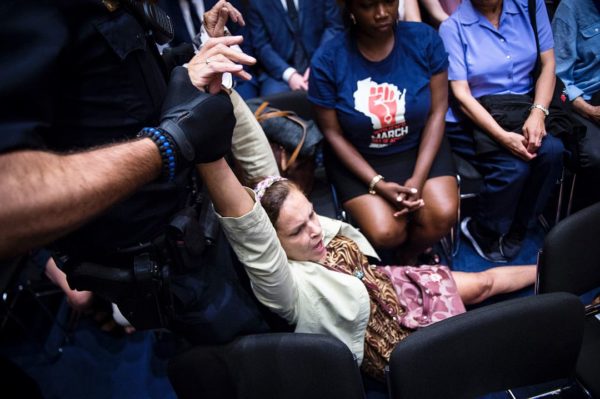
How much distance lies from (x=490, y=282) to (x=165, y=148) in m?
1.61

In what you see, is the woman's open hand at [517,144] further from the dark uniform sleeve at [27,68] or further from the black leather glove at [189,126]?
the dark uniform sleeve at [27,68]

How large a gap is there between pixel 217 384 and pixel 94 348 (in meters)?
1.35

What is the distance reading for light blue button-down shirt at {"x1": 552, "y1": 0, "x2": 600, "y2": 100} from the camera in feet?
7.25

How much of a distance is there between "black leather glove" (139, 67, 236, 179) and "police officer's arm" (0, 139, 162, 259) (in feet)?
0.26

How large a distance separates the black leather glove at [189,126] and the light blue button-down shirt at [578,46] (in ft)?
7.09

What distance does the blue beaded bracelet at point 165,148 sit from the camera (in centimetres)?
78

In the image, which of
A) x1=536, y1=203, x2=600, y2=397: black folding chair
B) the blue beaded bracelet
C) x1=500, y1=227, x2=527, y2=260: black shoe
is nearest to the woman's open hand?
x1=500, y1=227, x2=527, y2=260: black shoe

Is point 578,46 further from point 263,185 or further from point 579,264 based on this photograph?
point 263,185

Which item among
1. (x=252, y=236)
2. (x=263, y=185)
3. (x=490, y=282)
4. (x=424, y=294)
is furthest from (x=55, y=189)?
(x=490, y=282)

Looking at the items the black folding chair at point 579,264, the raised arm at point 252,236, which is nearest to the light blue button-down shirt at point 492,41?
the black folding chair at point 579,264

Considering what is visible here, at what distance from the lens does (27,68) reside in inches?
26.2

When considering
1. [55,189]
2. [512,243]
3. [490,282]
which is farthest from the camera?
[512,243]

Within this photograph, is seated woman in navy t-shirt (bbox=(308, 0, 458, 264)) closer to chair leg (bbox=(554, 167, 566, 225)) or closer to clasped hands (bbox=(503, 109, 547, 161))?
clasped hands (bbox=(503, 109, 547, 161))

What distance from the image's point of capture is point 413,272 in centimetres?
160
